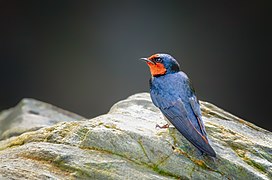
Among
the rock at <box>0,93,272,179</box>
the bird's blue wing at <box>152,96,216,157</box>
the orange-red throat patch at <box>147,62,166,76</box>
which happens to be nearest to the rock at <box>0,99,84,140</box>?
the rock at <box>0,93,272,179</box>

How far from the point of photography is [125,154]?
2.67 m

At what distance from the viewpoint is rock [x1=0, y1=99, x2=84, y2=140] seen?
3.94 metres

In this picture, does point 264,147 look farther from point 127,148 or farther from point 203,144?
point 127,148

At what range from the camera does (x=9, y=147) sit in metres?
2.97

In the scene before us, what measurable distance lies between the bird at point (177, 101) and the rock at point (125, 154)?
96 millimetres

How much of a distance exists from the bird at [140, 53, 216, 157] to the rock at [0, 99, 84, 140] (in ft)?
A: 3.86

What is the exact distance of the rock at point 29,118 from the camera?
12.9 ft

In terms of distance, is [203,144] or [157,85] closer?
[203,144]

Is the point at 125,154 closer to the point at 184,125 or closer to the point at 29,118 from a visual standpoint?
the point at 184,125

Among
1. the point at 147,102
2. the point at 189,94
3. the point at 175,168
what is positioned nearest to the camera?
the point at 175,168

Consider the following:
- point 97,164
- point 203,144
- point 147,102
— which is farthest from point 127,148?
point 147,102

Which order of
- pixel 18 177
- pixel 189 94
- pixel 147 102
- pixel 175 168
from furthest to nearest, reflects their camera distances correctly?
pixel 147 102
pixel 189 94
pixel 175 168
pixel 18 177

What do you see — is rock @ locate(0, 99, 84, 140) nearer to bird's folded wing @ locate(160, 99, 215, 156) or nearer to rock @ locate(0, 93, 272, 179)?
rock @ locate(0, 93, 272, 179)

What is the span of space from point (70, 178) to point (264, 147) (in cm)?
116
